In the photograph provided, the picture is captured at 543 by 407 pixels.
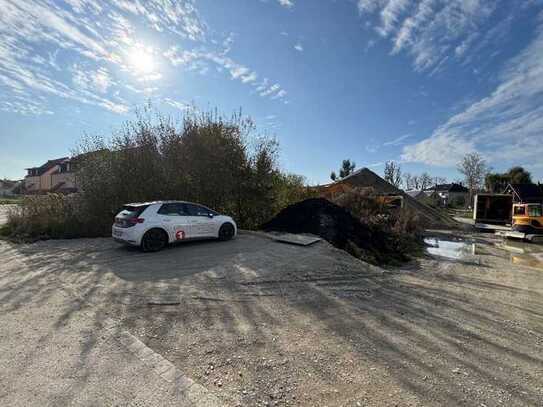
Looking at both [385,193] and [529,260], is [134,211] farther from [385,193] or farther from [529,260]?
[385,193]

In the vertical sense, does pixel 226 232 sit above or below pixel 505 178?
below

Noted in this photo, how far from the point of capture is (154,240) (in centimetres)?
800

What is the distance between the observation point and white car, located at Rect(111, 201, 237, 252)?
25.5 feet

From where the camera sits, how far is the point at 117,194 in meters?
11.5

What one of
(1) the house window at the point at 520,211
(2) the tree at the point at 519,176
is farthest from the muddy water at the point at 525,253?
(2) the tree at the point at 519,176

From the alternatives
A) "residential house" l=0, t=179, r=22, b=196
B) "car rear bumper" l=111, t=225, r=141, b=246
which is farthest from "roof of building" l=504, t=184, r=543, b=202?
"residential house" l=0, t=179, r=22, b=196

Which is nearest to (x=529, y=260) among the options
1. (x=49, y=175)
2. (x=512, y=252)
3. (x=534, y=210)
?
(x=512, y=252)

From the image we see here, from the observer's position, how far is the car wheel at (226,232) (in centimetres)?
961

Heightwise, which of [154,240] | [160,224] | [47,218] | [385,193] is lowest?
[154,240]

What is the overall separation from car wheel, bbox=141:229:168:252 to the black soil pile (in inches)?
189

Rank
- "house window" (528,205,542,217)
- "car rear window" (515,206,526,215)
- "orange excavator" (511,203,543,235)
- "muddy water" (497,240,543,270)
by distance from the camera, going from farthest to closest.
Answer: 1. "car rear window" (515,206,526,215)
2. "house window" (528,205,542,217)
3. "orange excavator" (511,203,543,235)
4. "muddy water" (497,240,543,270)

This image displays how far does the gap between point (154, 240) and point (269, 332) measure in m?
5.59

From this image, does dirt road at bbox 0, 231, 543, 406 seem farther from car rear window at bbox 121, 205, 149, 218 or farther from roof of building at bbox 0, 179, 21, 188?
roof of building at bbox 0, 179, 21, 188

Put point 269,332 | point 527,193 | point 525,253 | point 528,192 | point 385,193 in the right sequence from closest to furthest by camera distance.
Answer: point 269,332 < point 525,253 < point 385,193 < point 527,193 < point 528,192
